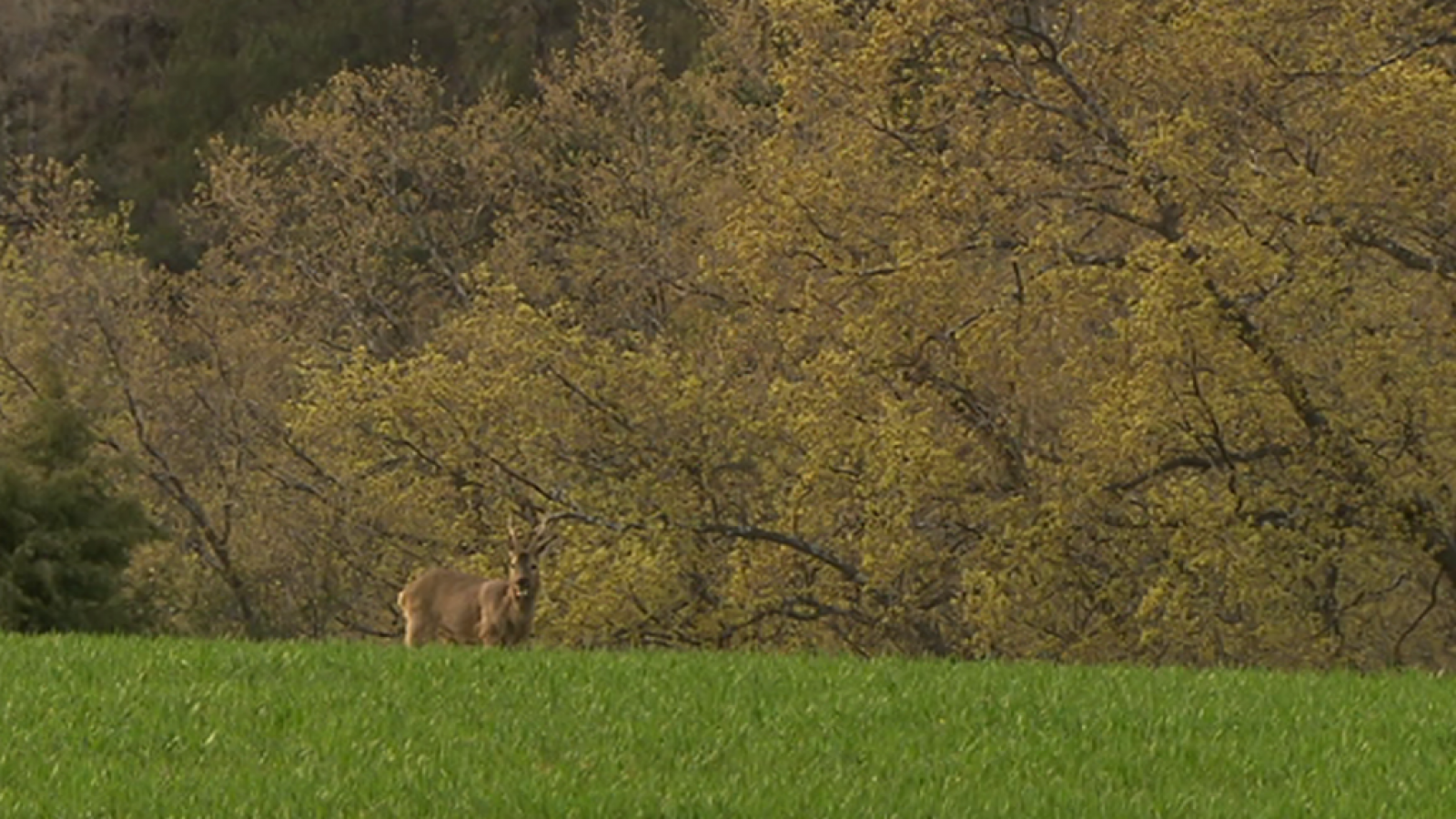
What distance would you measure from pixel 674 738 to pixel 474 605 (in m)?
10.9

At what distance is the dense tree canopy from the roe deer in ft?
13.6

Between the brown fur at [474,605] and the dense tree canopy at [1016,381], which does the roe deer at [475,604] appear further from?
the dense tree canopy at [1016,381]

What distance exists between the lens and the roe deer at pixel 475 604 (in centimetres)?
2303

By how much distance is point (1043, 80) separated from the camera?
2741cm

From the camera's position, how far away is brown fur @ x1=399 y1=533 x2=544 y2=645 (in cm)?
2303

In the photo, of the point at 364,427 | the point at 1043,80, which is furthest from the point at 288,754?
the point at 364,427

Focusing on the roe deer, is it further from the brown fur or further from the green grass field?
the green grass field

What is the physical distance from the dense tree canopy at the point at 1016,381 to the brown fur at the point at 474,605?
4177 millimetres

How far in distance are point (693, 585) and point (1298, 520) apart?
324 inches

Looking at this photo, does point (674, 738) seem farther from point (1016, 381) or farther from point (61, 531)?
point (1016, 381)

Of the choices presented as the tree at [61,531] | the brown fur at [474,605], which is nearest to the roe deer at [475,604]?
the brown fur at [474,605]

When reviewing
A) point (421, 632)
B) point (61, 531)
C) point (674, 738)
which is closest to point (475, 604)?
point (421, 632)

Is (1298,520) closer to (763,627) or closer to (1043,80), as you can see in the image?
(1043,80)

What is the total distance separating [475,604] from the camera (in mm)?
23672
